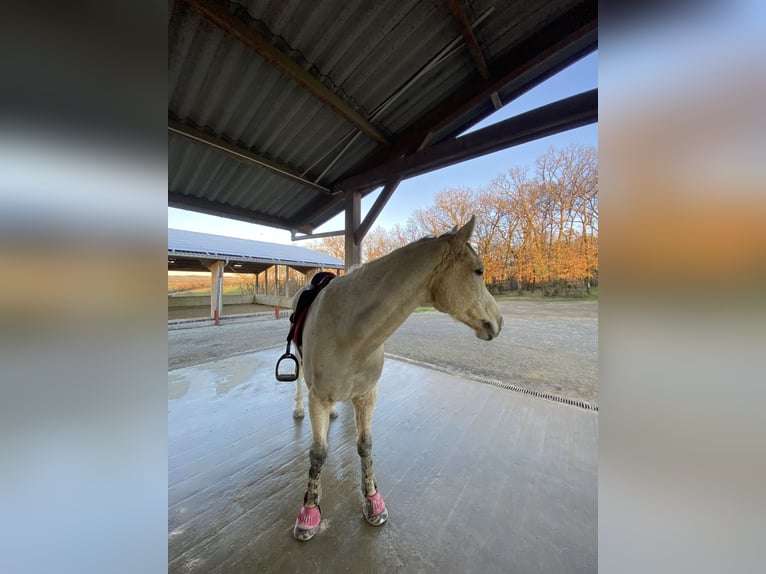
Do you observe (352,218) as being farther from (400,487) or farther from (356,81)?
(400,487)

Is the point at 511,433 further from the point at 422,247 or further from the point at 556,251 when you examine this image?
the point at 556,251

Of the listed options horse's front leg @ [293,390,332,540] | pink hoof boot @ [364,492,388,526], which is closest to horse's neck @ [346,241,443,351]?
horse's front leg @ [293,390,332,540]

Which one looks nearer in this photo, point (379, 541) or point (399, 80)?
point (379, 541)

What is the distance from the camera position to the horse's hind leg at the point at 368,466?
4.64ft

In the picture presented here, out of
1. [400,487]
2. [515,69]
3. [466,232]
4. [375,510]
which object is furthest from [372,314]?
[515,69]

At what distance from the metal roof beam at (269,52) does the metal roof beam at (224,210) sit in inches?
70.7

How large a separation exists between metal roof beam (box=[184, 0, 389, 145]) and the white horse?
4.19ft

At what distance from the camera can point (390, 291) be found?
121 centimetres

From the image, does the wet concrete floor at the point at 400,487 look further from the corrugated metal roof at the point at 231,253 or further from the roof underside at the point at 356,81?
the corrugated metal roof at the point at 231,253

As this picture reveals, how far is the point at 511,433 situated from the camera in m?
2.19

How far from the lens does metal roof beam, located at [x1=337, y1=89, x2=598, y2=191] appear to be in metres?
1.53
